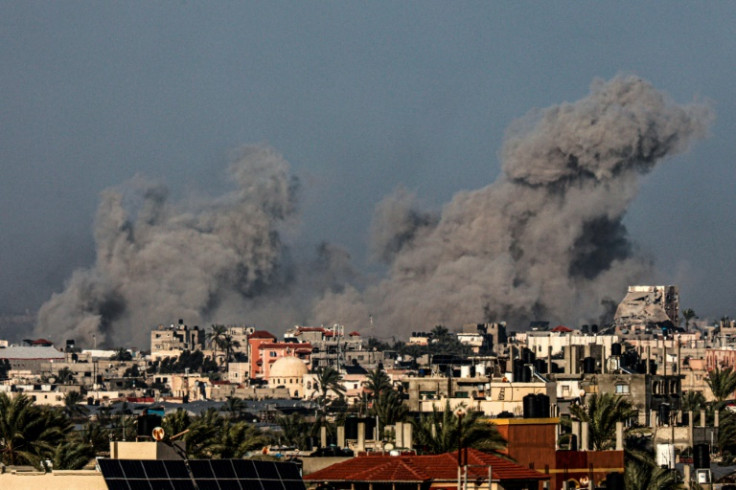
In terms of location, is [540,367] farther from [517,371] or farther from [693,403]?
[517,371]

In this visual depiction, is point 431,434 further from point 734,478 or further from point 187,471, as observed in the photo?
point 187,471

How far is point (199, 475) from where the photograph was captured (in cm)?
2738

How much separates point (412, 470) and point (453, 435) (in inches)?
405

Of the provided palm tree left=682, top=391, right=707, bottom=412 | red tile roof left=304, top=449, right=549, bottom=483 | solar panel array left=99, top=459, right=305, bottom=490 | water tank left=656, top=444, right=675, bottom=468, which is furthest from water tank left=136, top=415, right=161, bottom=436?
palm tree left=682, top=391, right=707, bottom=412

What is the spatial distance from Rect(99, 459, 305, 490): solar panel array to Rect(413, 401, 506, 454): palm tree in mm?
12526

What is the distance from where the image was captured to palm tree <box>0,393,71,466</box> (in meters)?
50.3

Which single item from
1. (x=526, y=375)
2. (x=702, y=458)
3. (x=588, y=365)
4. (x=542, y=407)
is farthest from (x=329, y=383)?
(x=702, y=458)

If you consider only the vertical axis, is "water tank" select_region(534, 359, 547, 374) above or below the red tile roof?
above

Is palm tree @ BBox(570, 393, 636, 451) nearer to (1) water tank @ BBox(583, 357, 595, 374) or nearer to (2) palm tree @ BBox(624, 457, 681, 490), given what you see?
(2) palm tree @ BBox(624, 457, 681, 490)

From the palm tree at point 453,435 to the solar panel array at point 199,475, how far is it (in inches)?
493

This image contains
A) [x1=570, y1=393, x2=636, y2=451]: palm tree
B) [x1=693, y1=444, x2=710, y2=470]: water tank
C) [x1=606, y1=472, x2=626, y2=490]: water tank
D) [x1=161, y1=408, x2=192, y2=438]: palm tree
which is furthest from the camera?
[x1=570, y1=393, x2=636, y2=451]: palm tree

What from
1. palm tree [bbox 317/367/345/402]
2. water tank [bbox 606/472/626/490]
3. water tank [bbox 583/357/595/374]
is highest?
palm tree [bbox 317/367/345/402]

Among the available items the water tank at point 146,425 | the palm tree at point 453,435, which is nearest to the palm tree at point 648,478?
the palm tree at point 453,435

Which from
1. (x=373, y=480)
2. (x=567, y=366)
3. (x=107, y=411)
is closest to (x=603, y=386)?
(x=567, y=366)
